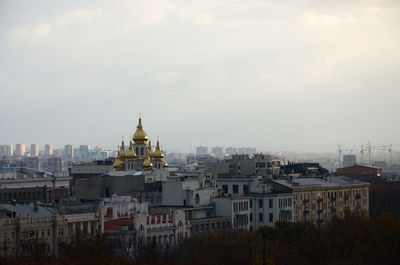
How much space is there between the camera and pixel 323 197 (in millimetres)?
87438

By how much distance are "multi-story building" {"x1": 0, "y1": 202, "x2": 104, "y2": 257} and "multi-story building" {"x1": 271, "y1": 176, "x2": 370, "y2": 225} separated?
77.9ft

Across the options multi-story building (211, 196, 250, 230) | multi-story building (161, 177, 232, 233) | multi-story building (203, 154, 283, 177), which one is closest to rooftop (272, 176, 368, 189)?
multi-story building (211, 196, 250, 230)

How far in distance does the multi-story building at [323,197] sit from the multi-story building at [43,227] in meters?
23.7

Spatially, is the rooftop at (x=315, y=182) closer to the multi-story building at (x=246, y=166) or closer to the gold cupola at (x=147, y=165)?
the gold cupola at (x=147, y=165)

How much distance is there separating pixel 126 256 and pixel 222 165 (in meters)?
76.3

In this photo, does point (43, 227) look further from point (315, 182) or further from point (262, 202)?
point (315, 182)

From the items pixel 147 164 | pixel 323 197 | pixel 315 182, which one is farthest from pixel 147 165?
pixel 323 197

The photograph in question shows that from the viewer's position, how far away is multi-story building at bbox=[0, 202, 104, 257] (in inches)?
2138

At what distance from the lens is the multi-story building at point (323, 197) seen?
81.9 m

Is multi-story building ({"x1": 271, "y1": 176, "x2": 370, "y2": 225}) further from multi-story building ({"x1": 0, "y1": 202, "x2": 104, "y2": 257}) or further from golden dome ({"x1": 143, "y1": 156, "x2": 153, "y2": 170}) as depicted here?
multi-story building ({"x1": 0, "y1": 202, "x2": 104, "y2": 257})

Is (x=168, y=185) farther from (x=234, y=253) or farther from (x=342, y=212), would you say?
(x=342, y=212)

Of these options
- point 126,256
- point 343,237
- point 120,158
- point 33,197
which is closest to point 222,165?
point 120,158

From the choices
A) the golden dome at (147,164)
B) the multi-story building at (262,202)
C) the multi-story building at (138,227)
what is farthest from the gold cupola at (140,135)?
the multi-story building at (138,227)

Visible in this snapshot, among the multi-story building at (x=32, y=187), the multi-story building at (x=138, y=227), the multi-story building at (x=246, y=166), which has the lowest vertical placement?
the multi-story building at (x=138, y=227)
